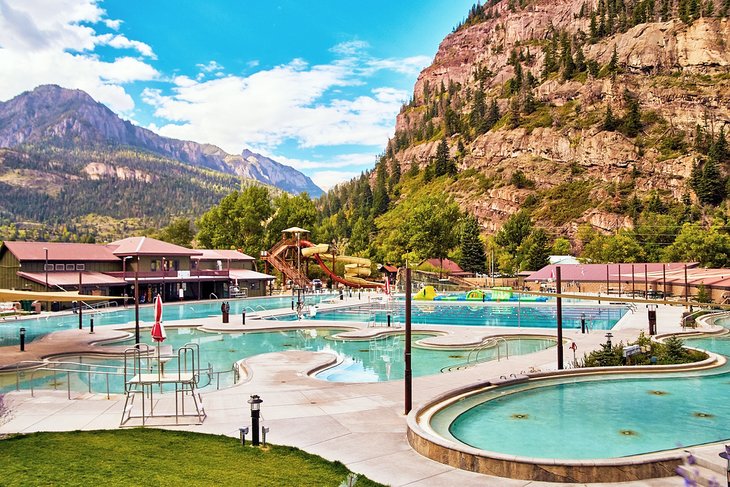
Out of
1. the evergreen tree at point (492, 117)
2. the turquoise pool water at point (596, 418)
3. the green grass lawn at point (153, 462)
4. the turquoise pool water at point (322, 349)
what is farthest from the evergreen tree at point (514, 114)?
the green grass lawn at point (153, 462)

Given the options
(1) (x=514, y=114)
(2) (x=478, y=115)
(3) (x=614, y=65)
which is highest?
(3) (x=614, y=65)

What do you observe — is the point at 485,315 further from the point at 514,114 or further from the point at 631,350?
the point at 514,114

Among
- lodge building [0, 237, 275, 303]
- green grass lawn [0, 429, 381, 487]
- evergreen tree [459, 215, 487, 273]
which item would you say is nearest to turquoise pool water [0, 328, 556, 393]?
green grass lawn [0, 429, 381, 487]

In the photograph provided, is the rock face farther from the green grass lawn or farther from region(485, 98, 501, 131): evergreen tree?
the green grass lawn

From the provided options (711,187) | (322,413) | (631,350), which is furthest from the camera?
(711,187)

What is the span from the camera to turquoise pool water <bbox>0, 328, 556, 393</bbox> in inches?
803

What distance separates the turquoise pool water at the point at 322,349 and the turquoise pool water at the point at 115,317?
24.5 ft

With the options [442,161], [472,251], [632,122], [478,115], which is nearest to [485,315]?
[472,251]

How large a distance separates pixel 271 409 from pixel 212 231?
7358 cm

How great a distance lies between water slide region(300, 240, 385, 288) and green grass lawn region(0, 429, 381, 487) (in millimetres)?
61142

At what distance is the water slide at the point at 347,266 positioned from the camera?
251ft

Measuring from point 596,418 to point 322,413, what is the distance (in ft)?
22.2

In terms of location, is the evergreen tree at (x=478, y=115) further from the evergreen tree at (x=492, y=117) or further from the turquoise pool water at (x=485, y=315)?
the turquoise pool water at (x=485, y=315)

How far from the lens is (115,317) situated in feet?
→ 139
